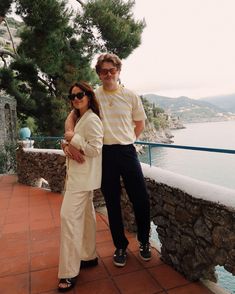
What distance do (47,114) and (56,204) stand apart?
8.99m

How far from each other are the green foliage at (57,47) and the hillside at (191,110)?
14783cm

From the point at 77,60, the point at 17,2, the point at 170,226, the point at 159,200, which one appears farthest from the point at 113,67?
the point at 77,60

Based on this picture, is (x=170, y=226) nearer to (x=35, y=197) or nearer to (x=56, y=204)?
(x=56, y=204)

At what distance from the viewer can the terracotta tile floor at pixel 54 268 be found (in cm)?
222

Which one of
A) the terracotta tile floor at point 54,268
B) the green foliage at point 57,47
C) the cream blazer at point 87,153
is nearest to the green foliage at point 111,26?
the green foliage at point 57,47

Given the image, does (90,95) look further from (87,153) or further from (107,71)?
(87,153)

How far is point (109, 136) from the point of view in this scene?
226cm

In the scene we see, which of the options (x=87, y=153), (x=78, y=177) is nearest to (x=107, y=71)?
(x=87, y=153)

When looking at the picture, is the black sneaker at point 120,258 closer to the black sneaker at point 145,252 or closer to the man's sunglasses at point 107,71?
the black sneaker at point 145,252

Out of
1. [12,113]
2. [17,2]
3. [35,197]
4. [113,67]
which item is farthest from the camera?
[12,113]

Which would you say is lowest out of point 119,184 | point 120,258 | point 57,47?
point 120,258

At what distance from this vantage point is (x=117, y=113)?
227 cm

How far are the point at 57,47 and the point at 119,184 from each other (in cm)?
879

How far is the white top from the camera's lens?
2.27 metres
